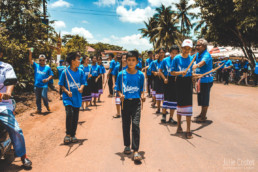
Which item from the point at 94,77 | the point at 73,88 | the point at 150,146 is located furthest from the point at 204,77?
the point at 94,77

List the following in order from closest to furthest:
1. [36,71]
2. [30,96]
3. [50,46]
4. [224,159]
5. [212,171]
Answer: [212,171] < [224,159] < [36,71] < [30,96] < [50,46]

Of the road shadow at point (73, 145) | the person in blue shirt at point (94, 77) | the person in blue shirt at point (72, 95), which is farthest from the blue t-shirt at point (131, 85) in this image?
the person in blue shirt at point (94, 77)

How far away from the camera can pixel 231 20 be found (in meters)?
18.2

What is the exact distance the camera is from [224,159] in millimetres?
3600

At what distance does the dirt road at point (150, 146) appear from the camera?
11.3 ft

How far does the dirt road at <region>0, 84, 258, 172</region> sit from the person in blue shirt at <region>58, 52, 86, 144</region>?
13.3 inches

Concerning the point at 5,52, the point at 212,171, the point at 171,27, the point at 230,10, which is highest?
the point at 171,27

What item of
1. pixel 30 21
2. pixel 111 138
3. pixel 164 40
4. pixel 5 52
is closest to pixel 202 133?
pixel 111 138

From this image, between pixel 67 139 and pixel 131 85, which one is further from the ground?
pixel 131 85

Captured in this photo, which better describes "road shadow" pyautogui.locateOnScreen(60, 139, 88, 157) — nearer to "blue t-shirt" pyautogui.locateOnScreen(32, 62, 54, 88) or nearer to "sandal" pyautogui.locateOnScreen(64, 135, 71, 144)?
"sandal" pyautogui.locateOnScreen(64, 135, 71, 144)

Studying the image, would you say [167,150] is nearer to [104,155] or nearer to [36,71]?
A: [104,155]

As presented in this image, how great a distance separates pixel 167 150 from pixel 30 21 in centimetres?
1020

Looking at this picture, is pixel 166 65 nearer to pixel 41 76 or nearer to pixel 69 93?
pixel 69 93

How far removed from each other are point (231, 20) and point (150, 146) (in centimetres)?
1803
